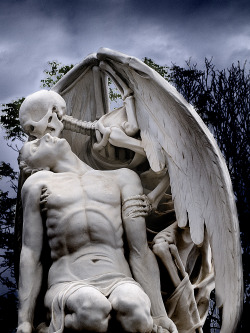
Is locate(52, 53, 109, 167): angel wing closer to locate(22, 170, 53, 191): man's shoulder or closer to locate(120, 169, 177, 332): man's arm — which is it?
locate(22, 170, 53, 191): man's shoulder

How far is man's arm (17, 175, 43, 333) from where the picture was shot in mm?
4809

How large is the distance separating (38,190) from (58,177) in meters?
0.22

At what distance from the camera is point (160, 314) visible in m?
4.80

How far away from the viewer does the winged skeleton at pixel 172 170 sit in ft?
16.2

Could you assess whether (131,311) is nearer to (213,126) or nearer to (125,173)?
(125,173)

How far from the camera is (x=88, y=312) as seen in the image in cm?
426

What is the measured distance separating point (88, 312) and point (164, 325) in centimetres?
70

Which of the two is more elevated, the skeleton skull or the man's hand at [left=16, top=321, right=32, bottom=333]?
the skeleton skull

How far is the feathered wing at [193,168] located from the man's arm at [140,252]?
0.98 ft

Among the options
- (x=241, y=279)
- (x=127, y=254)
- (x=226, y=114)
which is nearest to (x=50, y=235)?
(x=127, y=254)

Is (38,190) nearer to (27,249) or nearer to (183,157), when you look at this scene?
(27,249)

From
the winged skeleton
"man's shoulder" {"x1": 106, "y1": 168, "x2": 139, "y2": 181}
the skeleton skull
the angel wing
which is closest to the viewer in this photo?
the winged skeleton

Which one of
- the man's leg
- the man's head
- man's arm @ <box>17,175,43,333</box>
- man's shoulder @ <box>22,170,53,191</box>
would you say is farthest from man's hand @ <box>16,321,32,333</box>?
the man's head

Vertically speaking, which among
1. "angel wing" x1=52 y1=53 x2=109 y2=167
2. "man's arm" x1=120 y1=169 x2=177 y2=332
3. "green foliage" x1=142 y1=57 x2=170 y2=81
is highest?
"green foliage" x1=142 y1=57 x2=170 y2=81
